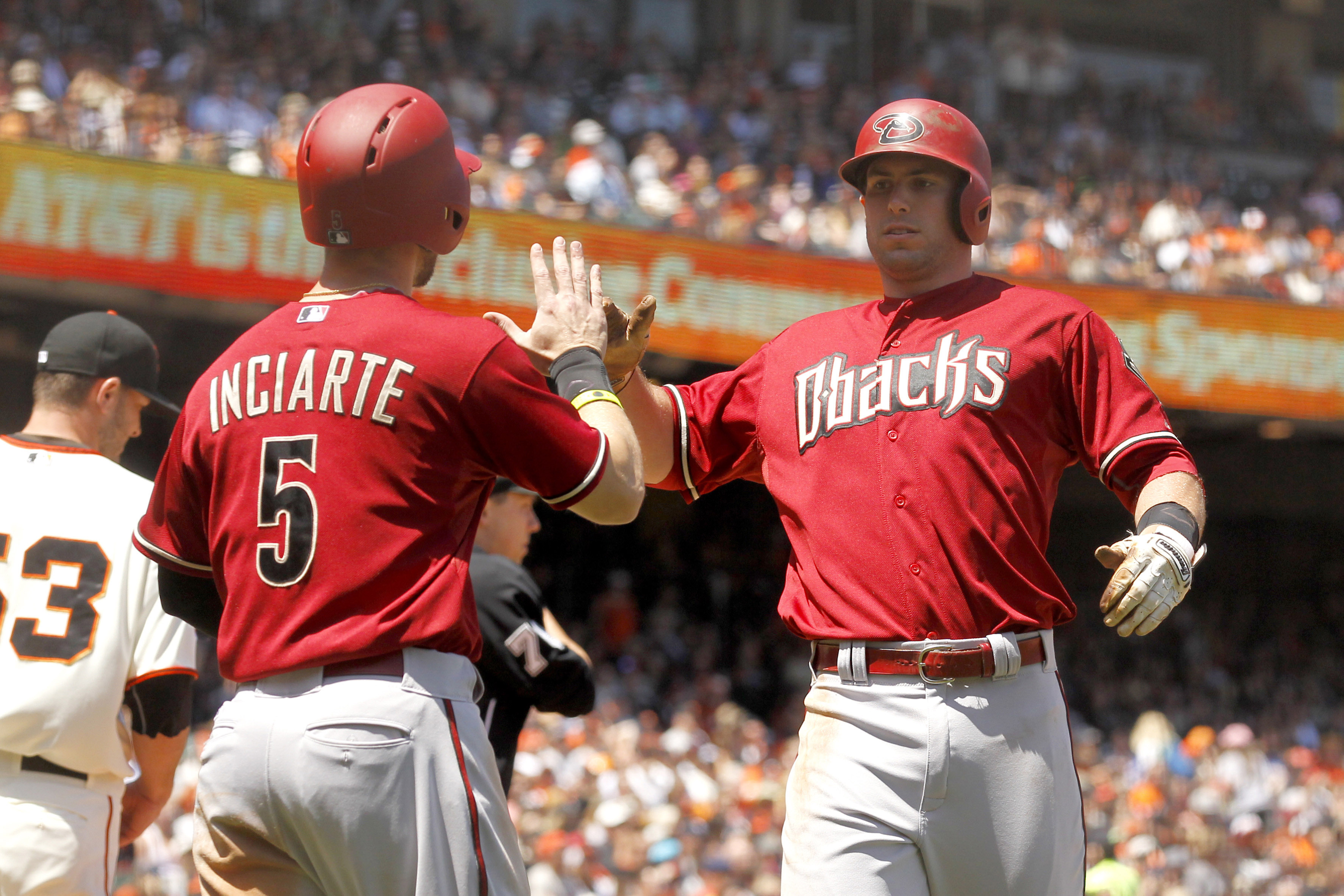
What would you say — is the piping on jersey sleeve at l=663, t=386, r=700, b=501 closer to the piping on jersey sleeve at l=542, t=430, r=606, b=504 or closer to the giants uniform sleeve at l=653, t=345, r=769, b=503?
the giants uniform sleeve at l=653, t=345, r=769, b=503

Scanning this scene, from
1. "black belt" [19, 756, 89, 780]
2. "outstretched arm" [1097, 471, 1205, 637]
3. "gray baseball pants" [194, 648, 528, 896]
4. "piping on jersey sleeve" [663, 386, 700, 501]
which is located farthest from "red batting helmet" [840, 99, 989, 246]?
"black belt" [19, 756, 89, 780]

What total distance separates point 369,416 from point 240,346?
32cm

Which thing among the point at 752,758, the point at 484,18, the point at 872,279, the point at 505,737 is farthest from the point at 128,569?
the point at 484,18

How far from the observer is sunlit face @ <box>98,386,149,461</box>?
380cm

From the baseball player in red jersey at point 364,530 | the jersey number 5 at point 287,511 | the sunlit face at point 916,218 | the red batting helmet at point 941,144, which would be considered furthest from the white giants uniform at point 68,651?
the red batting helmet at point 941,144

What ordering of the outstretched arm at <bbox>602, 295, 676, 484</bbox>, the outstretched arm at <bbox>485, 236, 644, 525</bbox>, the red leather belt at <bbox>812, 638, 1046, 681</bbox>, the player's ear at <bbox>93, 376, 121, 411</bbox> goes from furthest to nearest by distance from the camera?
1. the player's ear at <bbox>93, 376, 121, 411</bbox>
2. the outstretched arm at <bbox>602, 295, 676, 484</bbox>
3. the red leather belt at <bbox>812, 638, 1046, 681</bbox>
4. the outstretched arm at <bbox>485, 236, 644, 525</bbox>

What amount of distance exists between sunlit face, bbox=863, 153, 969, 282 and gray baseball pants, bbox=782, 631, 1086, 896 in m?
0.92

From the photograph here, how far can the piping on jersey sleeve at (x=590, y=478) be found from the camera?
251cm

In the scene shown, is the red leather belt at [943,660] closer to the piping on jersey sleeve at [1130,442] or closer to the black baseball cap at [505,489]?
the piping on jersey sleeve at [1130,442]

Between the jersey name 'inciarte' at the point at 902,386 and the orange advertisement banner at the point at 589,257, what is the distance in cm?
866

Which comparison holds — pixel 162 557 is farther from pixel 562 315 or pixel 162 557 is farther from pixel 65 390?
pixel 65 390

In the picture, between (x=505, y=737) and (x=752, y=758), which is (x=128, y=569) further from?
(x=752, y=758)

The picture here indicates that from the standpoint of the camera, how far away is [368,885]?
233cm

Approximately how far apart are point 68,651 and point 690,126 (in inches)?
526
